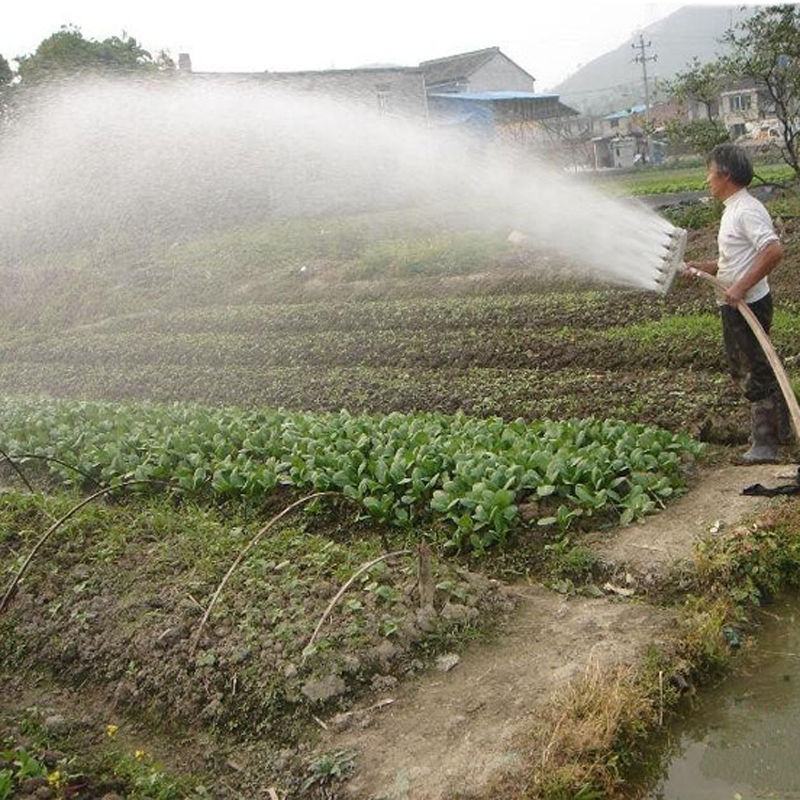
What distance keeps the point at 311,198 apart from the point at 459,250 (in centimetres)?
1111

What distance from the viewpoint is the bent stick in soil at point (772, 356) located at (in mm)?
5629

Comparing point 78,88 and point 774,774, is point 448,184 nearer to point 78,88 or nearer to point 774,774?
point 78,88

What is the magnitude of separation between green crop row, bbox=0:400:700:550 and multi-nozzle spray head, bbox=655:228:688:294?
3.36ft

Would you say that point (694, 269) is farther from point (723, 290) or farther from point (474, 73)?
point (474, 73)

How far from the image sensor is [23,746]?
4.68 metres

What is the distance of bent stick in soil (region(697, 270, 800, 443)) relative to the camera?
563 cm

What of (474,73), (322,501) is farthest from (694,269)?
(474,73)

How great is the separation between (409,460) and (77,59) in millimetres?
31005

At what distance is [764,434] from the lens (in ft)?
22.4

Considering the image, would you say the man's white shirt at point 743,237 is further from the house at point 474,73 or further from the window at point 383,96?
the house at point 474,73

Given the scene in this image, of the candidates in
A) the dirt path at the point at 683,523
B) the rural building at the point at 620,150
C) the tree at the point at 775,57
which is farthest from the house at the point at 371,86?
the dirt path at the point at 683,523

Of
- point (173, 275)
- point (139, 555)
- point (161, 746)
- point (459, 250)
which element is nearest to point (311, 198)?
point (173, 275)

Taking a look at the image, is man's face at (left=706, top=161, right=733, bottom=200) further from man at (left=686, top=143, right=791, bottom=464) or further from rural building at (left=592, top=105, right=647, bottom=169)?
rural building at (left=592, top=105, right=647, bottom=169)

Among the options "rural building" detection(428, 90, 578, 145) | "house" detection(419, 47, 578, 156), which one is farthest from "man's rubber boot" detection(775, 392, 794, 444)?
"rural building" detection(428, 90, 578, 145)
